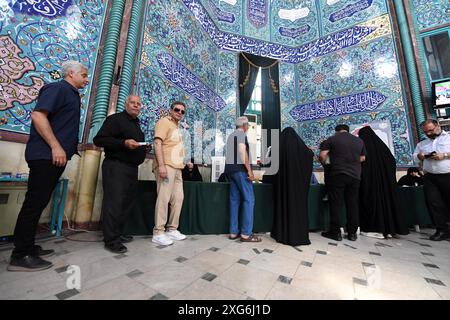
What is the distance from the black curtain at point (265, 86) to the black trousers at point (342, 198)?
3.53m

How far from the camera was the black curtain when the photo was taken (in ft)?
19.6

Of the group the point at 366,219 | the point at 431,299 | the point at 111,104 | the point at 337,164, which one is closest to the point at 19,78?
the point at 111,104

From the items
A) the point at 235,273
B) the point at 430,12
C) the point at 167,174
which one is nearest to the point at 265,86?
the point at 430,12

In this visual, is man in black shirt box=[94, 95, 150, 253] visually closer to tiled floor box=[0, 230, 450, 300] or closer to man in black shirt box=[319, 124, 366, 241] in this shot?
tiled floor box=[0, 230, 450, 300]

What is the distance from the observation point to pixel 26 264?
1.33 m

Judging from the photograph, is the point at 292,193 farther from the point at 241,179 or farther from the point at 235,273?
the point at 235,273

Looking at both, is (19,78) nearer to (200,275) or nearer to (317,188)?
(200,275)

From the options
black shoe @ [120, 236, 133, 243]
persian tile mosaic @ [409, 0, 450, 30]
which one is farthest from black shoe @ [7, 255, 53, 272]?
persian tile mosaic @ [409, 0, 450, 30]

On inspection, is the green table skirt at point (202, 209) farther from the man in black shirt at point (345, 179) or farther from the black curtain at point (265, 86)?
the black curtain at point (265, 86)

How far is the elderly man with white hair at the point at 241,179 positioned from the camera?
7.59 ft

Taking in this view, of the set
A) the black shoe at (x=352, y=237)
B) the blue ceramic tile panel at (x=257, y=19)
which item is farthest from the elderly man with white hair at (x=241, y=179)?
the blue ceramic tile panel at (x=257, y=19)

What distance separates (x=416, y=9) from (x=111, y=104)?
7.65 m

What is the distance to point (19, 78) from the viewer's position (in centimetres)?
226

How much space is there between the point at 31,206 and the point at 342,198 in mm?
3182
